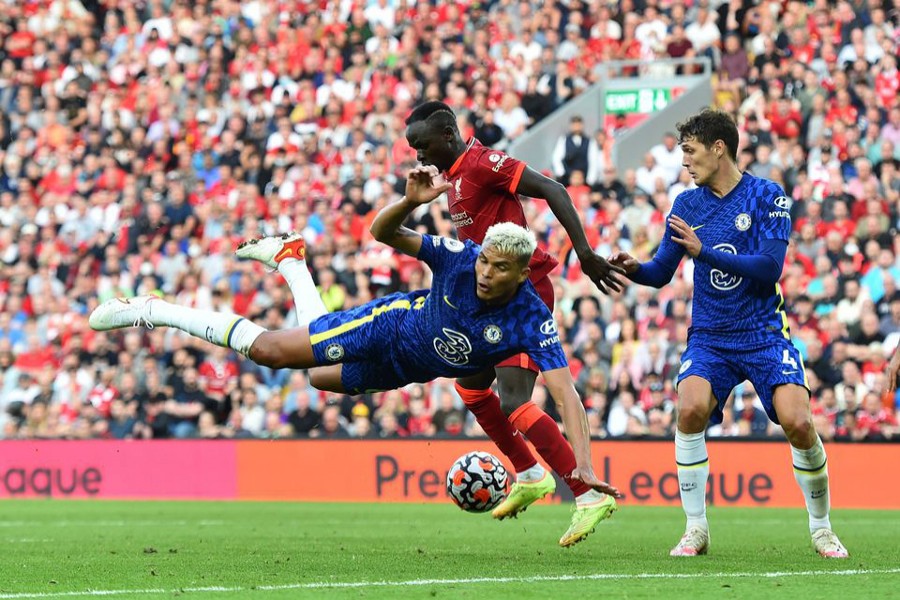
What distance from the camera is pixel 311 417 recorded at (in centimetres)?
1962

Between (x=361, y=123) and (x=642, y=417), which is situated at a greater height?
(x=361, y=123)

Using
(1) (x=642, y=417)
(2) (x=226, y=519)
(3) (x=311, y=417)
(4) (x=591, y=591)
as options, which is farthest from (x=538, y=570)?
(3) (x=311, y=417)

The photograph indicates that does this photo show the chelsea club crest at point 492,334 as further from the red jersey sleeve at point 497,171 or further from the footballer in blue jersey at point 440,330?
the red jersey sleeve at point 497,171

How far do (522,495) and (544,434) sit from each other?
0.63m

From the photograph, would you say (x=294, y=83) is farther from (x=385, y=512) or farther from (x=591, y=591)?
(x=591, y=591)

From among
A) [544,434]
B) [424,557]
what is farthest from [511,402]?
[424,557]

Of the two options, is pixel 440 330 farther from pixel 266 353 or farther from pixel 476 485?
pixel 476 485

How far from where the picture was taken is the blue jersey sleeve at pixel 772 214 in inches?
378

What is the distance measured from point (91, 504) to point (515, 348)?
995cm

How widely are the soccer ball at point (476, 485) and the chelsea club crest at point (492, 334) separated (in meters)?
1.72

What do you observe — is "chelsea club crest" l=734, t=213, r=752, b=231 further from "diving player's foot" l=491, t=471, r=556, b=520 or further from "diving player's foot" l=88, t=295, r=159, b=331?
"diving player's foot" l=88, t=295, r=159, b=331

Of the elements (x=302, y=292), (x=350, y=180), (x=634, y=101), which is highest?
(x=634, y=101)

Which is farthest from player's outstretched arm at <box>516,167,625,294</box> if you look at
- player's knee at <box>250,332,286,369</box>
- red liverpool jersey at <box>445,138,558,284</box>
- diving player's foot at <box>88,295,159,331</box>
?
diving player's foot at <box>88,295,159,331</box>

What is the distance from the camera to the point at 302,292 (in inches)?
408
